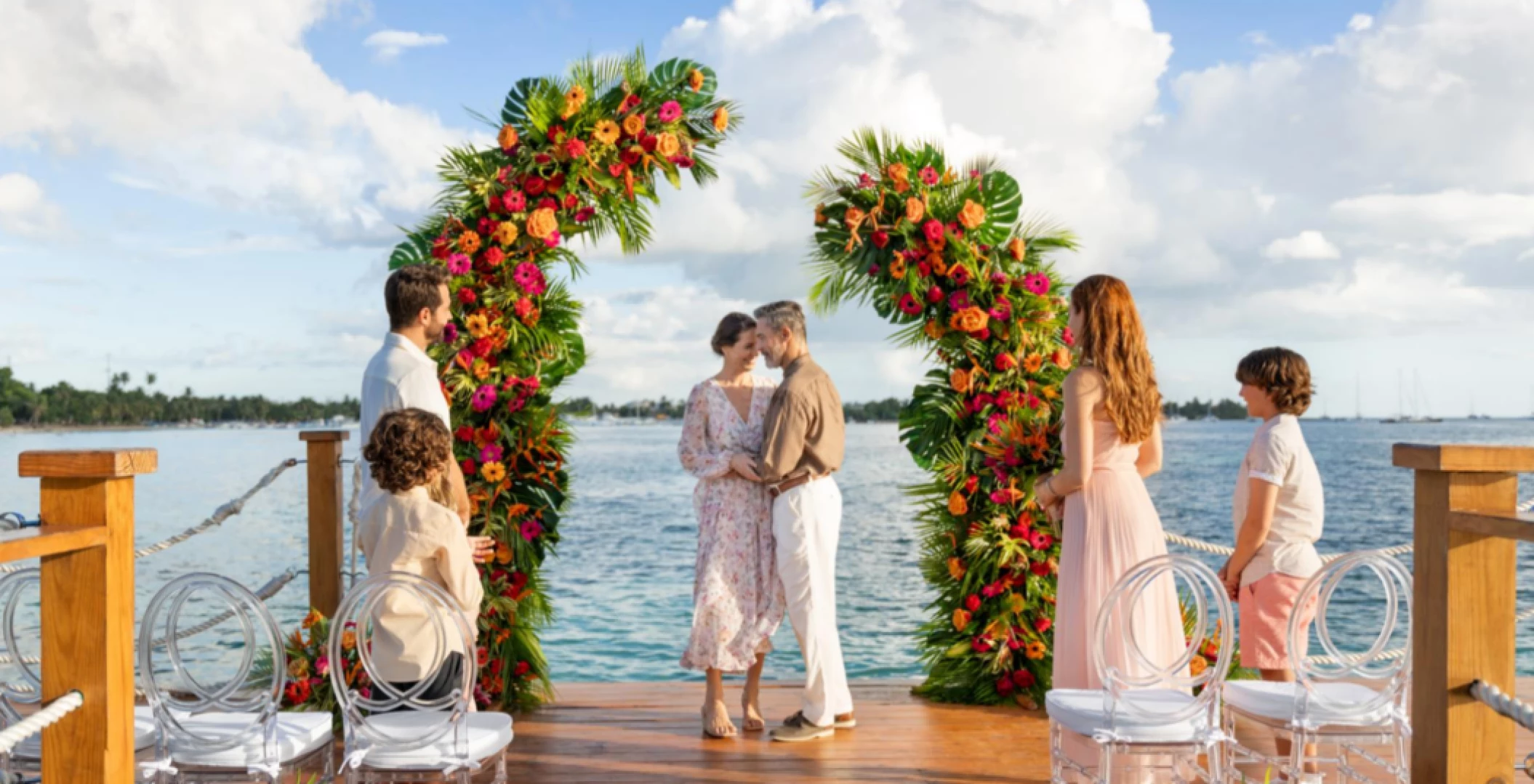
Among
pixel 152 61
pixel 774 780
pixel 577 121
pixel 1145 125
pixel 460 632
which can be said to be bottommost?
pixel 774 780

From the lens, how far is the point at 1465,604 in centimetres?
215

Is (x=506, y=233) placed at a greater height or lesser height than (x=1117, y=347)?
greater

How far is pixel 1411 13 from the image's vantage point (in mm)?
17312

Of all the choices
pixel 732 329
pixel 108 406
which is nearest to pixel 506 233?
pixel 732 329

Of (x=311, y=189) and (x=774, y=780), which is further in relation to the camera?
(x=311, y=189)

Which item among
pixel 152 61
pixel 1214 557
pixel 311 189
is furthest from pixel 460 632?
pixel 1214 557

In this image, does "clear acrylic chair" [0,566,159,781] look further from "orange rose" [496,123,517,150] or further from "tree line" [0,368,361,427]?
"tree line" [0,368,361,427]

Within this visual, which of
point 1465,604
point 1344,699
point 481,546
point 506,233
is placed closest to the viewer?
point 1465,604

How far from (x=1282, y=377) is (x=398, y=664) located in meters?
2.89

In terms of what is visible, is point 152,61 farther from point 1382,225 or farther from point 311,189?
point 1382,225

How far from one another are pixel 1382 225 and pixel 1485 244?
5188 mm

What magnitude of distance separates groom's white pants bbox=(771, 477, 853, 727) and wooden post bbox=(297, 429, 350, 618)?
1878 mm

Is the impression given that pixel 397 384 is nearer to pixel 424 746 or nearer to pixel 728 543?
pixel 424 746

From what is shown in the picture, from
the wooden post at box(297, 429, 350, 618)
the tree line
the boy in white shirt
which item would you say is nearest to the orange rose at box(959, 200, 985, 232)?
the boy in white shirt
